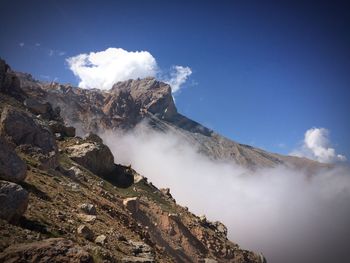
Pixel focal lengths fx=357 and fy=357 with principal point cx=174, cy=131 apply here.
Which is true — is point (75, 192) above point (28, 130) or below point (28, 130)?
below

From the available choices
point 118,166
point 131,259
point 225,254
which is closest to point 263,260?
point 225,254

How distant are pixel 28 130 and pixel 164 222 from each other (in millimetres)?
25601

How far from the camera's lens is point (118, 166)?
2744 inches

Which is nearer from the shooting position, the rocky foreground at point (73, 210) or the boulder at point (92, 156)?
the rocky foreground at point (73, 210)

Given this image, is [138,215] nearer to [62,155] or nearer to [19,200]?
[62,155]

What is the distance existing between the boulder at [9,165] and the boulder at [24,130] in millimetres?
15026

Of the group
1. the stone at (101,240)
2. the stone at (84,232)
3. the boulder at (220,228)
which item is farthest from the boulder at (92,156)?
the stone at (84,232)

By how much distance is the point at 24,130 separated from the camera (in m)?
35.3

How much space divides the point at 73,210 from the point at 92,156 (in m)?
40.7

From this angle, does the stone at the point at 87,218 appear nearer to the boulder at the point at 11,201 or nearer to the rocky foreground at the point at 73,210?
the rocky foreground at the point at 73,210

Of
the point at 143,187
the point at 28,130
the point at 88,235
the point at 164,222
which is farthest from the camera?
the point at 143,187

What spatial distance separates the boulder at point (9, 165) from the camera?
59.8 feet

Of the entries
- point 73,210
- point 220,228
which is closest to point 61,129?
point 220,228

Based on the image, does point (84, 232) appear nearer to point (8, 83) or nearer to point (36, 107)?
point (36, 107)
